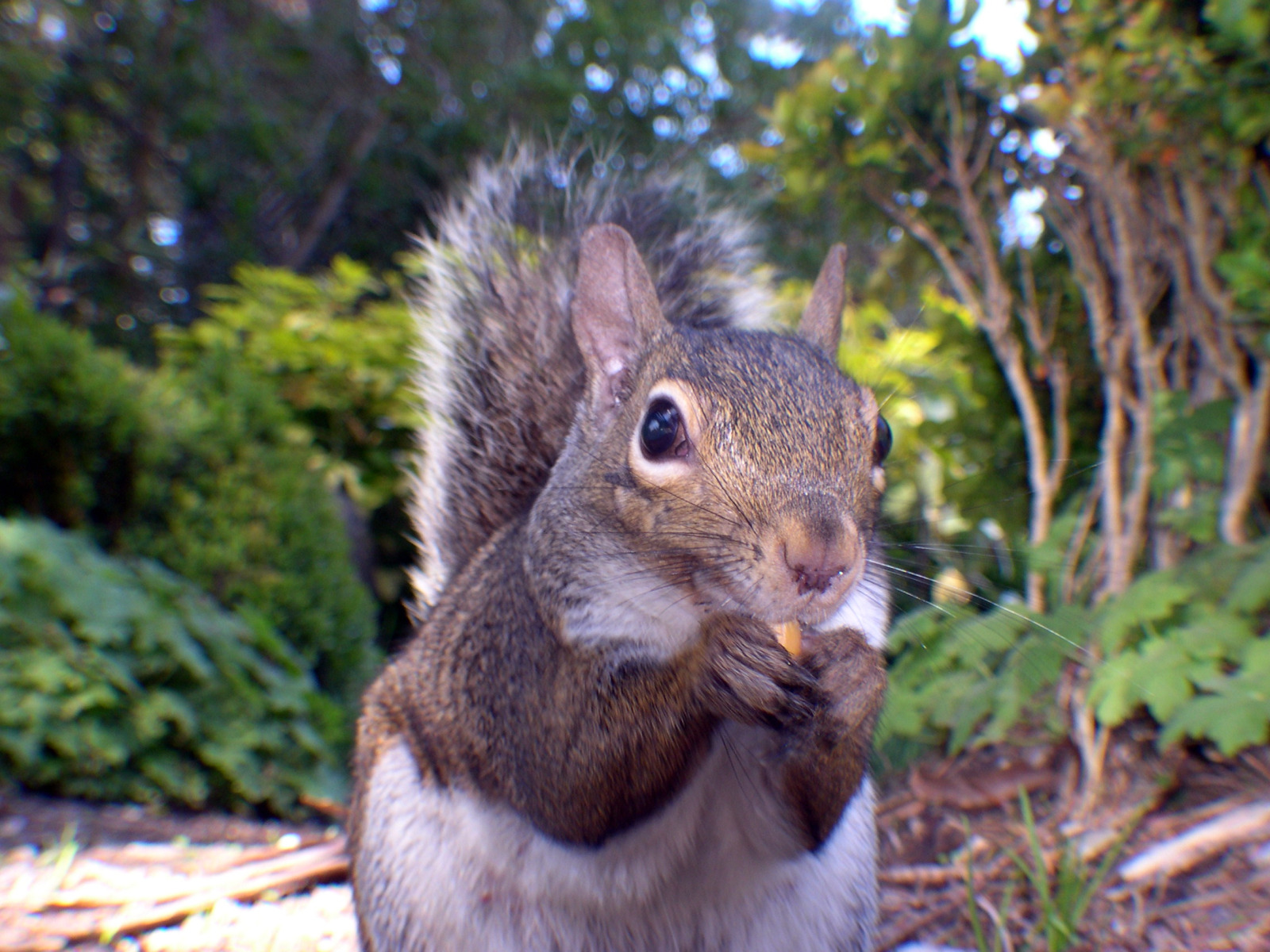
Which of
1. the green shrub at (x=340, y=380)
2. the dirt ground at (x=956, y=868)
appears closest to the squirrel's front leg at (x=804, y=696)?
the dirt ground at (x=956, y=868)

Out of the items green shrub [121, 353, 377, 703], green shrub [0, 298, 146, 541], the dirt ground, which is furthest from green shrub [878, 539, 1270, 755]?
green shrub [0, 298, 146, 541]

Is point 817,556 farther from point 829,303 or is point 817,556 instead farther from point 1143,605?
point 1143,605

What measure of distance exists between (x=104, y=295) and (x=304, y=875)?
868cm

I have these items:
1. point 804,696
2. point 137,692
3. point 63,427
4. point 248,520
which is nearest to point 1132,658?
point 804,696

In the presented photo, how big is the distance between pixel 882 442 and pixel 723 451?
14.5 inches

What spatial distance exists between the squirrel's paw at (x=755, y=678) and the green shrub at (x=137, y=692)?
2.25 metres

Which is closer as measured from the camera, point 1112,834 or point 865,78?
point 1112,834

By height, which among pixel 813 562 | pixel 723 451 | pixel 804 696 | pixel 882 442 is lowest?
pixel 804 696

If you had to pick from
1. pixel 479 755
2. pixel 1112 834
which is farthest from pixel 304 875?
pixel 1112 834

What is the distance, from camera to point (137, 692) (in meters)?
2.68

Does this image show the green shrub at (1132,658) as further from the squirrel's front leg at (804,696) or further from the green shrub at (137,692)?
the green shrub at (137,692)

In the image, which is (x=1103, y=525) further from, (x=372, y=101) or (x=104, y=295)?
(x=372, y=101)

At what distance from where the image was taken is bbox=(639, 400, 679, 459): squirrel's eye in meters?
1.31

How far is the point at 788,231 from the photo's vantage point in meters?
10.6
